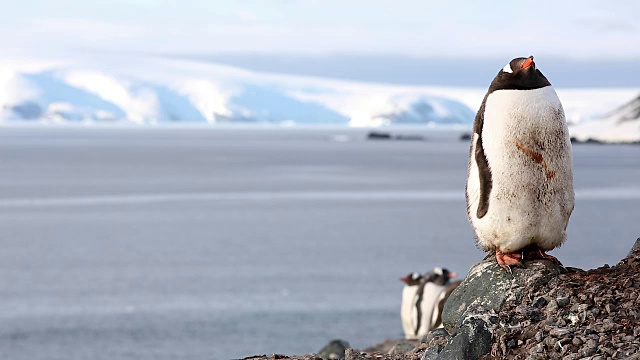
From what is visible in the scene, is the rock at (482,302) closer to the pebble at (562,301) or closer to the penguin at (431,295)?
the pebble at (562,301)

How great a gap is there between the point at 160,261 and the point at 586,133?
338ft

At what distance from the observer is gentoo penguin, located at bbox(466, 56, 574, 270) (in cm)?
529

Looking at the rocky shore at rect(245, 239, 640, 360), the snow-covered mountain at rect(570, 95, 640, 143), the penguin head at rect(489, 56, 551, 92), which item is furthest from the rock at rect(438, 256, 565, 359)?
the snow-covered mountain at rect(570, 95, 640, 143)

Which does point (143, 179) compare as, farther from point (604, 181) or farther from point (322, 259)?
point (322, 259)

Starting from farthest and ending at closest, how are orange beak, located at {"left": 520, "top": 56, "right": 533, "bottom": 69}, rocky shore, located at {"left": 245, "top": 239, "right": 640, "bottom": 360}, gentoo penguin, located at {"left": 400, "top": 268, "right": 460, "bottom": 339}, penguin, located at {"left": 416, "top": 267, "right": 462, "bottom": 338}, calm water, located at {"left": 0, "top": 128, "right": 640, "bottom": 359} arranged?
calm water, located at {"left": 0, "top": 128, "right": 640, "bottom": 359}, gentoo penguin, located at {"left": 400, "top": 268, "right": 460, "bottom": 339}, penguin, located at {"left": 416, "top": 267, "right": 462, "bottom": 338}, orange beak, located at {"left": 520, "top": 56, "right": 533, "bottom": 69}, rocky shore, located at {"left": 245, "top": 239, "right": 640, "bottom": 360}

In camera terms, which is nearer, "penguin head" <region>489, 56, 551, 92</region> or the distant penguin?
"penguin head" <region>489, 56, 551, 92</region>

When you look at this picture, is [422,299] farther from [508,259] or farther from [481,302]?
[481,302]

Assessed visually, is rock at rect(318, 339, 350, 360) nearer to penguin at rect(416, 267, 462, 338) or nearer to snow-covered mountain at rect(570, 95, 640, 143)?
penguin at rect(416, 267, 462, 338)

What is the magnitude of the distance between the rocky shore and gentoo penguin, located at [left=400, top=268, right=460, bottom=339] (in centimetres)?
586

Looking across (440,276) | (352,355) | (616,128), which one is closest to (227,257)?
(440,276)

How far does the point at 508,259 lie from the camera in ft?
17.7

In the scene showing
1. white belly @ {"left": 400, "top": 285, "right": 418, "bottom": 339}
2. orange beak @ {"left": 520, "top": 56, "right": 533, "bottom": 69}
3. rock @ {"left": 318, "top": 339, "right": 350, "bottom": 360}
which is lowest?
rock @ {"left": 318, "top": 339, "right": 350, "bottom": 360}

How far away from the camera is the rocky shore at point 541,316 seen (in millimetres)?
4664

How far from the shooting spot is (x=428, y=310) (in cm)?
1158
